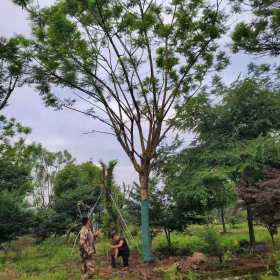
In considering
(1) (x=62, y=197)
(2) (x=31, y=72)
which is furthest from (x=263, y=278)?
(1) (x=62, y=197)

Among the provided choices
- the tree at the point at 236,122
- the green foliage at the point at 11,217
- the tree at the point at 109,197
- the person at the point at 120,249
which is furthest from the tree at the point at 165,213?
the green foliage at the point at 11,217

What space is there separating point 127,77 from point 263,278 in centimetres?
868

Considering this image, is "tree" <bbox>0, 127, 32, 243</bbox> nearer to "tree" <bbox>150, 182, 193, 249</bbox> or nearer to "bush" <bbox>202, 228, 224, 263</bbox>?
"tree" <bbox>150, 182, 193, 249</bbox>

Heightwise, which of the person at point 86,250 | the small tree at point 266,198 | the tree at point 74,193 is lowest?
the person at point 86,250

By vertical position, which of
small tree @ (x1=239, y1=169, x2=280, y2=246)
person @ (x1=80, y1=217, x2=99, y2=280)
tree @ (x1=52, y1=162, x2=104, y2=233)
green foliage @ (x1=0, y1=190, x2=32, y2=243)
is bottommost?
person @ (x1=80, y1=217, x2=99, y2=280)

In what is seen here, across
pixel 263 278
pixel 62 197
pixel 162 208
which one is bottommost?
pixel 263 278

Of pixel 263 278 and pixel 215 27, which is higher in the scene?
pixel 215 27

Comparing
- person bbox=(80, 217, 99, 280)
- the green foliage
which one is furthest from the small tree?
the green foliage

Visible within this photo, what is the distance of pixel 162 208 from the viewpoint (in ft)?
61.5

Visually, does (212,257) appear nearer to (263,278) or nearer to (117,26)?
(263,278)

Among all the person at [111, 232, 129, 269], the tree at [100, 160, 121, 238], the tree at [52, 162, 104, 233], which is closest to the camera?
the person at [111, 232, 129, 269]

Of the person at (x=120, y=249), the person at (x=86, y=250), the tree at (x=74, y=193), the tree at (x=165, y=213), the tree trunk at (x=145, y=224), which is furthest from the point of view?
the tree at (x=74, y=193)

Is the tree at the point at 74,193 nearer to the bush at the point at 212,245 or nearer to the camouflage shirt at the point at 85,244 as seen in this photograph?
the bush at the point at 212,245

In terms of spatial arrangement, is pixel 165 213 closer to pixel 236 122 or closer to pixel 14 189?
pixel 236 122
